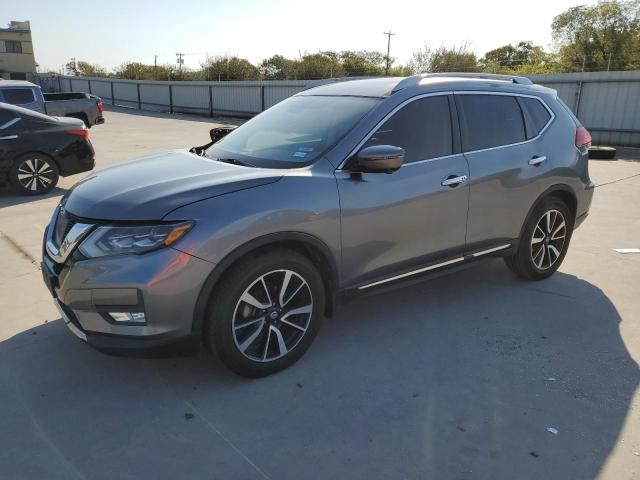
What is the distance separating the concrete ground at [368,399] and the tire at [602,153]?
33.3 feet

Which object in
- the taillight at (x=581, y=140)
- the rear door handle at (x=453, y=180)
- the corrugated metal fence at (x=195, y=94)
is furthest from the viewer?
the corrugated metal fence at (x=195, y=94)

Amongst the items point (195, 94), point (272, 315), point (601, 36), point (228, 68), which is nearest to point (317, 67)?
point (228, 68)

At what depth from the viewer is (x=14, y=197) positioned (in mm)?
8227

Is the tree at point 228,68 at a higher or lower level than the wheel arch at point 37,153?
higher

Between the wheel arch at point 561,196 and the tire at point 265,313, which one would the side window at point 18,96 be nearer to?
A: the tire at point 265,313

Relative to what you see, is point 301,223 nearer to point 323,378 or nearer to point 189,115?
point 323,378

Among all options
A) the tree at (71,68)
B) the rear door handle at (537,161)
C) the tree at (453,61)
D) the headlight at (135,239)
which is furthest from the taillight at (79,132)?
the tree at (71,68)

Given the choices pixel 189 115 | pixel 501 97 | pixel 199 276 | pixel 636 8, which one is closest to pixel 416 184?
pixel 501 97

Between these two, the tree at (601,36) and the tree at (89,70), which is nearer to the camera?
the tree at (601,36)

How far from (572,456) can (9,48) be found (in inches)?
2951

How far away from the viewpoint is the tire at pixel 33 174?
26.5ft

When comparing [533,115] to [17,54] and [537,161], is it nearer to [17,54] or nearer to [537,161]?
[537,161]

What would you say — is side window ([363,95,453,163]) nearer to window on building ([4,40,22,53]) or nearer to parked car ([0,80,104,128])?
parked car ([0,80,104,128])

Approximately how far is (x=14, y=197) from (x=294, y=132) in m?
6.31
